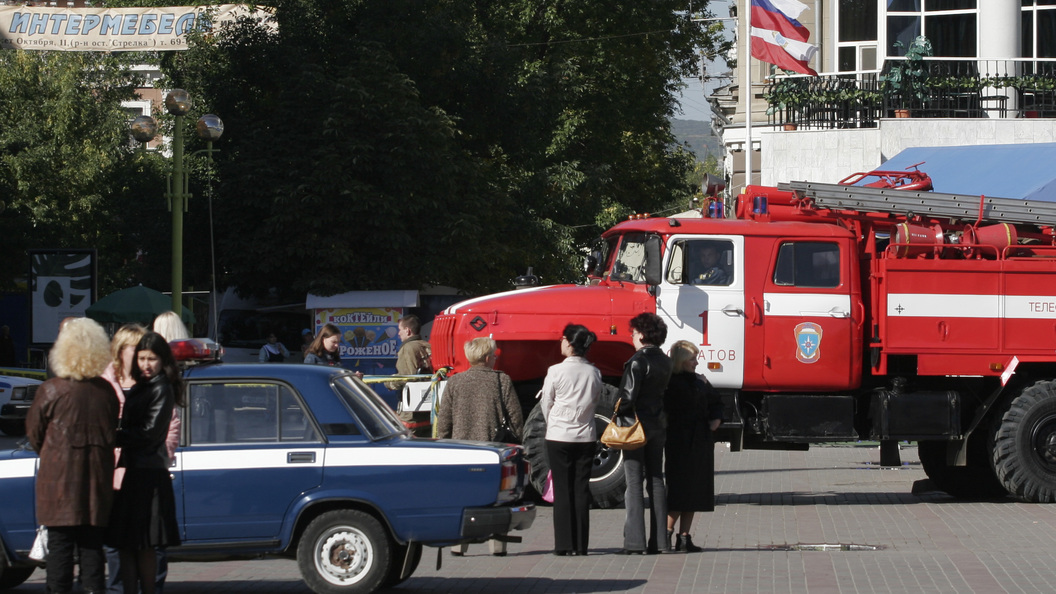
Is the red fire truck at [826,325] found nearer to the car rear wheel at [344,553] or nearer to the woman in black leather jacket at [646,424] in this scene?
the woman in black leather jacket at [646,424]

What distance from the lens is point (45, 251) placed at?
18.6m

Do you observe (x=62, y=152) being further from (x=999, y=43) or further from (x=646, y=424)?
(x=646, y=424)

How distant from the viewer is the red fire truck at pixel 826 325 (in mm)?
12992

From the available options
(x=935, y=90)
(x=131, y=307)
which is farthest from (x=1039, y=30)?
(x=131, y=307)

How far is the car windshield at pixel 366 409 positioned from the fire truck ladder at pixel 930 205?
6.59 metres

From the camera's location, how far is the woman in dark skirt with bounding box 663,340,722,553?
9.96 metres

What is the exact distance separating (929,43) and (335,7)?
1123 centimetres

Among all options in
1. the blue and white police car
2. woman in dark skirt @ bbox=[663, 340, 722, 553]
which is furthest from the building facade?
the blue and white police car

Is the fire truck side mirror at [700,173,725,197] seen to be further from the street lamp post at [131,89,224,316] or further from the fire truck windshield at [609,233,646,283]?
the street lamp post at [131,89,224,316]

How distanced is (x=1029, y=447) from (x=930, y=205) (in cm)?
260

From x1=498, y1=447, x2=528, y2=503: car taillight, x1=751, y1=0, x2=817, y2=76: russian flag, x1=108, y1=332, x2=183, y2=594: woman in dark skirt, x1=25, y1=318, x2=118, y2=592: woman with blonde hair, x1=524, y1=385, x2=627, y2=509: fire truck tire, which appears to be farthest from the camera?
x1=751, y1=0, x2=817, y2=76: russian flag

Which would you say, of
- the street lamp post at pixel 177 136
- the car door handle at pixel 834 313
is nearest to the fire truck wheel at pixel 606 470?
the car door handle at pixel 834 313

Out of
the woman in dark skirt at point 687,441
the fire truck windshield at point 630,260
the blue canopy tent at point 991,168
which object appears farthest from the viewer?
the blue canopy tent at point 991,168

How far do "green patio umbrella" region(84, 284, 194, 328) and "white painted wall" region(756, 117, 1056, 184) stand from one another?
10.8 metres
